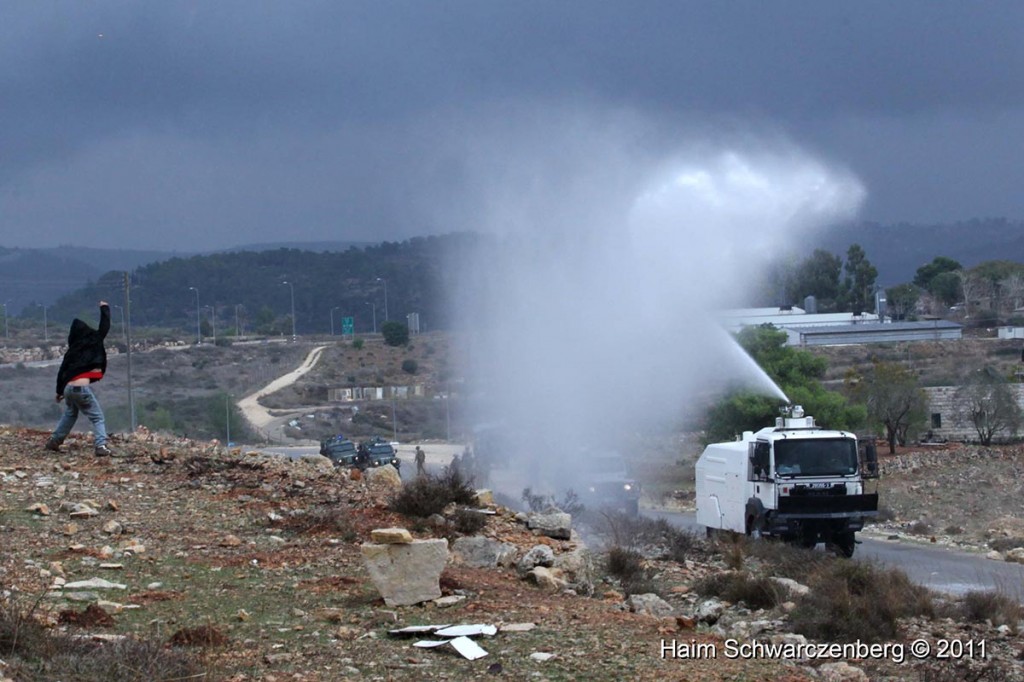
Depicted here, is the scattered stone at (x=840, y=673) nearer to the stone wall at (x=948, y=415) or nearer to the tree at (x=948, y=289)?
the stone wall at (x=948, y=415)

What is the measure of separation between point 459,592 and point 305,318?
177596 millimetres

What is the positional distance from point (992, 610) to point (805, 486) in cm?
758

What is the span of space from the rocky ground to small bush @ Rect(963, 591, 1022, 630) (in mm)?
106

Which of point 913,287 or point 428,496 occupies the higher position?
point 913,287

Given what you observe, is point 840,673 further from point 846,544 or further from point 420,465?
point 420,465

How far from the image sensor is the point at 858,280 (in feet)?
529

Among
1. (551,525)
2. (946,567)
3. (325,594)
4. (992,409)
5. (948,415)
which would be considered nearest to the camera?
(325,594)

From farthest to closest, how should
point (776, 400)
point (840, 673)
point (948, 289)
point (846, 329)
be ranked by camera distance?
point (948, 289) → point (846, 329) → point (776, 400) → point (840, 673)

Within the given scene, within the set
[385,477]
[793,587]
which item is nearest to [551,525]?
[793,587]

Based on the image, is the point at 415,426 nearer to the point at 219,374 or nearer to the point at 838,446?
the point at 219,374

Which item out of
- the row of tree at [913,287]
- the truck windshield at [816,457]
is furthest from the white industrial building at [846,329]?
the truck windshield at [816,457]

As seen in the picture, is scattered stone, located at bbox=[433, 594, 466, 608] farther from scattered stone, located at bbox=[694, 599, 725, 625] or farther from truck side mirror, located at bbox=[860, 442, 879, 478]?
truck side mirror, located at bbox=[860, 442, 879, 478]

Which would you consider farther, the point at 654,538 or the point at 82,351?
the point at 654,538

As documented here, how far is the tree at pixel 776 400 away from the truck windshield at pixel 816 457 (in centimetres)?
2751
